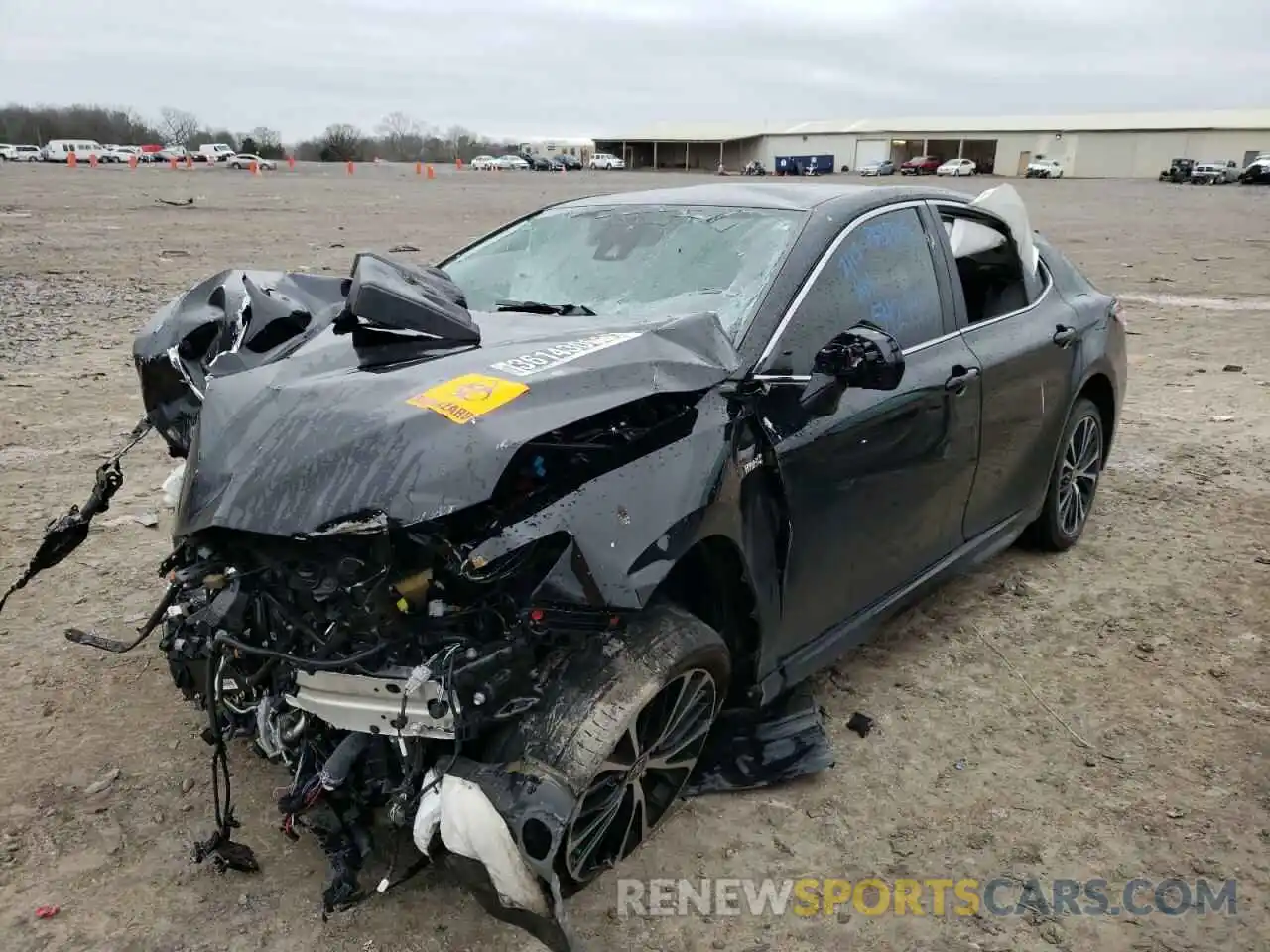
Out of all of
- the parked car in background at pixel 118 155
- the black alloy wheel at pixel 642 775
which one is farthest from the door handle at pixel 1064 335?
the parked car in background at pixel 118 155

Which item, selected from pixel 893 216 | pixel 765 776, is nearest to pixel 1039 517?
pixel 893 216

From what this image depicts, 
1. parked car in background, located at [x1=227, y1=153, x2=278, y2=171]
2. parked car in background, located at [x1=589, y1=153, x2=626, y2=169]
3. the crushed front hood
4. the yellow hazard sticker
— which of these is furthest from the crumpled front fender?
parked car in background, located at [x1=589, y1=153, x2=626, y2=169]

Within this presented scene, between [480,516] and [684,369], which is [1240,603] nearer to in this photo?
[684,369]

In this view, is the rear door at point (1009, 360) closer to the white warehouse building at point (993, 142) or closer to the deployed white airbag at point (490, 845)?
the deployed white airbag at point (490, 845)

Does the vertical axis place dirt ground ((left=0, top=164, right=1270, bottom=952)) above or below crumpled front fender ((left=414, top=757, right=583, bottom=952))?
below

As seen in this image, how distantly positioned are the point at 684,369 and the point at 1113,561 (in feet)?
10.3

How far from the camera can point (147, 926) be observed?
2465mm

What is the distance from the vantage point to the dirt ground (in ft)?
8.26

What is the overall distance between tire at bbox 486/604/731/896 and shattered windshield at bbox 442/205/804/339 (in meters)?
0.98

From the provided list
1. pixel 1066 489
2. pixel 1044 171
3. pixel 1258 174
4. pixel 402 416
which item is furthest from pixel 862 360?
pixel 1044 171

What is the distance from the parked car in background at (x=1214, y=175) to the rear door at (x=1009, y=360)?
196ft

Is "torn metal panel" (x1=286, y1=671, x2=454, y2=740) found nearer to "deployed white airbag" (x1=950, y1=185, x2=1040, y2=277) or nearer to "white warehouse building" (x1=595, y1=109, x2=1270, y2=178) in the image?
"deployed white airbag" (x1=950, y1=185, x2=1040, y2=277)

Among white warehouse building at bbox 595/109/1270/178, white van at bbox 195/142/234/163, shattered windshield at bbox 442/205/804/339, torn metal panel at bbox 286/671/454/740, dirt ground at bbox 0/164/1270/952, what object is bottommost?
dirt ground at bbox 0/164/1270/952

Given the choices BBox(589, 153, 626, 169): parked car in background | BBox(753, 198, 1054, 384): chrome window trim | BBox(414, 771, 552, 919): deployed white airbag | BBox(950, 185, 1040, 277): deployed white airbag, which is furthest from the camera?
BBox(589, 153, 626, 169): parked car in background
